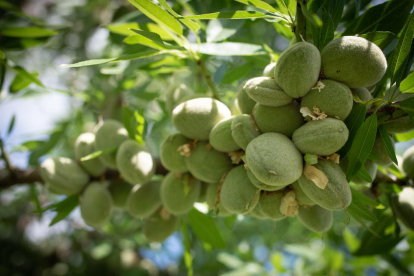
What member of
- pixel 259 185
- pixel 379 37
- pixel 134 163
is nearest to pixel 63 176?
pixel 134 163

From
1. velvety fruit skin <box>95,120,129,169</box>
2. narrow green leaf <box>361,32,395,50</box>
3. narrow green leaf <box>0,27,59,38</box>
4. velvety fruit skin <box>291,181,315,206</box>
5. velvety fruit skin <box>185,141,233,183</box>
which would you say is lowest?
velvety fruit skin <box>95,120,129,169</box>

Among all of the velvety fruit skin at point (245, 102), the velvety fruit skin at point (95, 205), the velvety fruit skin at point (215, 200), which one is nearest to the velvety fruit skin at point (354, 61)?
the velvety fruit skin at point (245, 102)

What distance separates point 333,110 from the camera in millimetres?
783

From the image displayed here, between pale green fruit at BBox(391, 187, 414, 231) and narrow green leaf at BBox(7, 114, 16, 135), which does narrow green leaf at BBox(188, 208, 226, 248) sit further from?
narrow green leaf at BBox(7, 114, 16, 135)

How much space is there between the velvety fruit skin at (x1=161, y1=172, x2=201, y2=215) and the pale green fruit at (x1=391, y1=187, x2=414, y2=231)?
740mm

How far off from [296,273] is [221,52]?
171 cm

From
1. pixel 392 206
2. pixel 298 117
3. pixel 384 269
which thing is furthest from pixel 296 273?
pixel 298 117

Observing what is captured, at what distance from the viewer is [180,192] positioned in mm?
1141

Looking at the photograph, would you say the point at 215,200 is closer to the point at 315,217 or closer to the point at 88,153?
the point at 315,217

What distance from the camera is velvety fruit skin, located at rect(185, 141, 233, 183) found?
1.01m

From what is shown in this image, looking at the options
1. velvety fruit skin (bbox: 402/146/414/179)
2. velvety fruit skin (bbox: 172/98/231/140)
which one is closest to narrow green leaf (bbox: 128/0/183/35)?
velvety fruit skin (bbox: 172/98/231/140)

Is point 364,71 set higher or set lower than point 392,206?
higher

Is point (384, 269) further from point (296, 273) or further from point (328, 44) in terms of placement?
point (328, 44)

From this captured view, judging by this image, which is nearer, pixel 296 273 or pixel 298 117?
pixel 298 117
